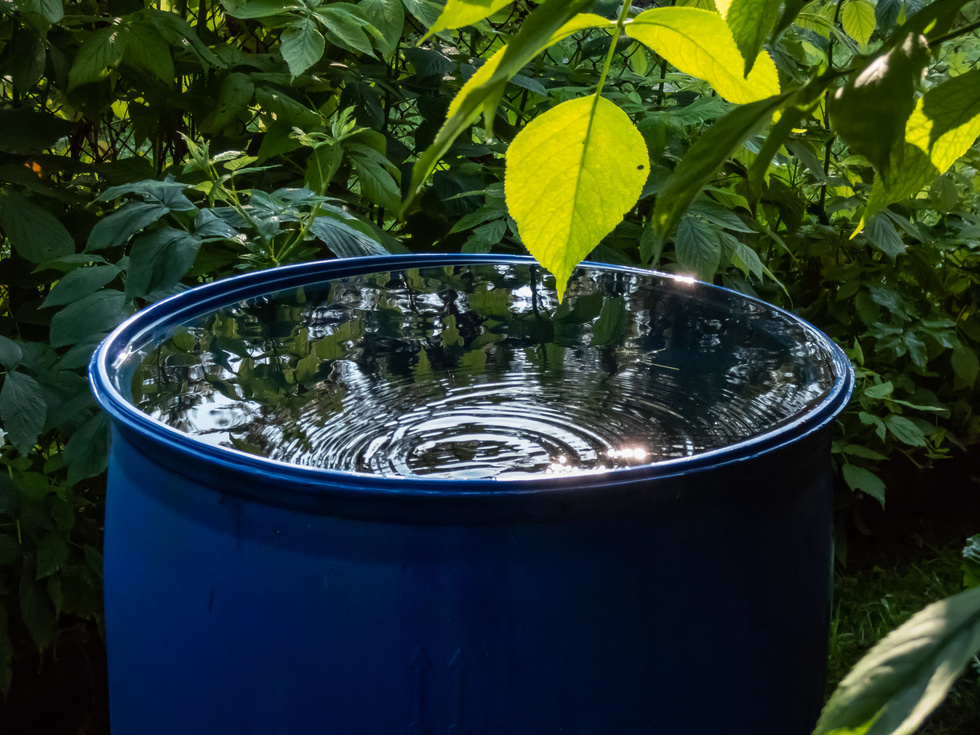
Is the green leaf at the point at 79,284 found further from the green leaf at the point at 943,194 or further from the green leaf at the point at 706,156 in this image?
the green leaf at the point at 943,194

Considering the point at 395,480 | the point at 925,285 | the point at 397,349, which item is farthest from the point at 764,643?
the point at 925,285

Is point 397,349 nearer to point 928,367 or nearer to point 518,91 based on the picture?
point 518,91

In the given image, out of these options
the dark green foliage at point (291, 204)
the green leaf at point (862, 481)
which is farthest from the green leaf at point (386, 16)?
the green leaf at point (862, 481)

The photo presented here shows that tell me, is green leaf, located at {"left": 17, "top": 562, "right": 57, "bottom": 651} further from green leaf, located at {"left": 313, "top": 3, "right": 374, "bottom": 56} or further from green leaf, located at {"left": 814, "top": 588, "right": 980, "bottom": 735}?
green leaf, located at {"left": 814, "top": 588, "right": 980, "bottom": 735}

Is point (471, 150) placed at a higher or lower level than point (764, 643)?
higher

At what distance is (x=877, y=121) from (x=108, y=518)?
880 mm

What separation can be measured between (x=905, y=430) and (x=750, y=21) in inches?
73.5

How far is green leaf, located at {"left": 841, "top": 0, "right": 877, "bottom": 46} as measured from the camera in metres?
1.93

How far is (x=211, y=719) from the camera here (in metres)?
0.77

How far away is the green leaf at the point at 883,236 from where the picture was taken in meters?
1.89

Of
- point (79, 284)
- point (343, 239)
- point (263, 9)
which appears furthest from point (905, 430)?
point (79, 284)

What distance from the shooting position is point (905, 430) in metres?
1.98

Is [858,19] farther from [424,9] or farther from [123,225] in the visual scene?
[123,225]

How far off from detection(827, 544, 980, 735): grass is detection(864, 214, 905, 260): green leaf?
33.7 inches
